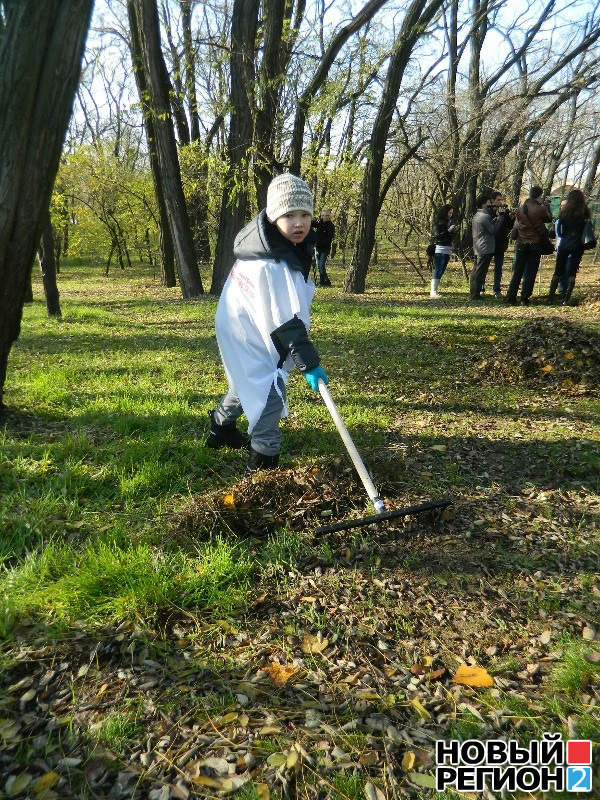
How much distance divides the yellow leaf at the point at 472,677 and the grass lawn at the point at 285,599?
3 centimetres

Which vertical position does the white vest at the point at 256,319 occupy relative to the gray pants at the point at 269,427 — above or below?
above

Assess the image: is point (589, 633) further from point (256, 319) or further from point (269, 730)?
point (256, 319)

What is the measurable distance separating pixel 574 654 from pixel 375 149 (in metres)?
10.7

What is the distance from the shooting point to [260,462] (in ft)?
12.0

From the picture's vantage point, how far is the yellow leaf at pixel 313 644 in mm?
2326

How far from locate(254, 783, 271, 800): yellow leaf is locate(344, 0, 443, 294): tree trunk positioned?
11.3 m

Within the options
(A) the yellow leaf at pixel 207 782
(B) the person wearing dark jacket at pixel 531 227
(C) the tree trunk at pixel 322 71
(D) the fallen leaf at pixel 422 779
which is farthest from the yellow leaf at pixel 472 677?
(B) the person wearing dark jacket at pixel 531 227

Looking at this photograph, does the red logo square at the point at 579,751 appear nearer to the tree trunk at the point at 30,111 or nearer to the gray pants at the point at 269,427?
the gray pants at the point at 269,427

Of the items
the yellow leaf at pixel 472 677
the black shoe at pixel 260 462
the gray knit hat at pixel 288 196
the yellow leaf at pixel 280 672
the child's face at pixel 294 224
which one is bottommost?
the yellow leaf at pixel 280 672

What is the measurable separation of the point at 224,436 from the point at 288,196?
1.91 metres

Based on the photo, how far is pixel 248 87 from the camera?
886cm

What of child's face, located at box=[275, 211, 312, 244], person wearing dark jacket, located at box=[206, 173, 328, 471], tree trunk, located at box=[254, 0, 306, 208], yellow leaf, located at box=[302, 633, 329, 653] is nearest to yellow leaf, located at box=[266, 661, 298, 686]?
yellow leaf, located at box=[302, 633, 329, 653]

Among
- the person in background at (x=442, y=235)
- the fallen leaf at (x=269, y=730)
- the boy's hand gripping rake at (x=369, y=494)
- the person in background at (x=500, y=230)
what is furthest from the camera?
the person in background at (x=500, y=230)

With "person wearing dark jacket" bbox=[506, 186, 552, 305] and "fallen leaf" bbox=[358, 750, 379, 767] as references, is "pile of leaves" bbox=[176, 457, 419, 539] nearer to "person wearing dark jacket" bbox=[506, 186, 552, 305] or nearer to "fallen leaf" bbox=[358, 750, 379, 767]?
"fallen leaf" bbox=[358, 750, 379, 767]
